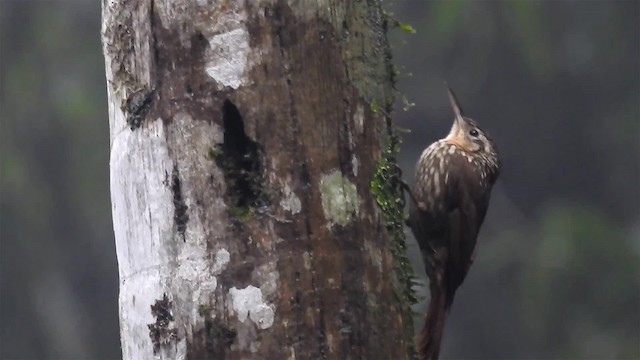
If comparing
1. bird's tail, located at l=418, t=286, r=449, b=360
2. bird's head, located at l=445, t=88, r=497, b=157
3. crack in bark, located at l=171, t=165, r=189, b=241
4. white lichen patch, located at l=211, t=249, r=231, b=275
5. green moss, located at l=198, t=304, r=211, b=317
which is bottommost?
bird's tail, located at l=418, t=286, r=449, b=360

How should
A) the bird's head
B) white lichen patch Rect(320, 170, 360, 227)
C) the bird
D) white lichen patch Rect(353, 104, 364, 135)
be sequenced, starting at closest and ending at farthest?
white lichen patch Rect(320, 170, 360, 227) → white lichen patch Rect(353, 104, 364, 135) → the bird → the bird's head

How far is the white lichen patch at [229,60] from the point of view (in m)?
4.56

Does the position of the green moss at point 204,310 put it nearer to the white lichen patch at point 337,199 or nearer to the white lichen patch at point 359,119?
the white lichen patch at point 337,199

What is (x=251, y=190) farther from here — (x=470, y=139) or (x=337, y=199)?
(x=470, y=139)

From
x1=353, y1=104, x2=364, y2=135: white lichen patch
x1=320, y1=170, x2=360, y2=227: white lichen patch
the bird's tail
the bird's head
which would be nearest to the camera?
x1=320, y1=170, x2=360, y2=227: white lichen patch

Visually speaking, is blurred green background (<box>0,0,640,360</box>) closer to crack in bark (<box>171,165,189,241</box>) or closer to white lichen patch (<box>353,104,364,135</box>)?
white lichen patch (<box>353,104,364,135</box>)

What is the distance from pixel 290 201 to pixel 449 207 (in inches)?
94.5

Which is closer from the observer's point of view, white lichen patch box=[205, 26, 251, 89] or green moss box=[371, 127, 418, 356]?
white lichen patch box=[205, 26, 251, 89]

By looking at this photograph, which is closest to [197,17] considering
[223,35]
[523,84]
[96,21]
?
[223,35]

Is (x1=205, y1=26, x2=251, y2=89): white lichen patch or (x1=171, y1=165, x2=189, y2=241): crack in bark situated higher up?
(x1=205, y1=26, x2=251, y2=89): white lichen patch

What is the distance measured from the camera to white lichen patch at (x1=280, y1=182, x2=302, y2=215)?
4500mm

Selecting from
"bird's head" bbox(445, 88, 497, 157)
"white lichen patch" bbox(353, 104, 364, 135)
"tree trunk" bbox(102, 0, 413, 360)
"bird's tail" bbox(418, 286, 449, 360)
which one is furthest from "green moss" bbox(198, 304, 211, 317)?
"bird's head" bbox(445, 88, 497, 157)

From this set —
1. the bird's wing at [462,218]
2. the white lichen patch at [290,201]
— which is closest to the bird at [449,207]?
the bird's wing at [462,218]

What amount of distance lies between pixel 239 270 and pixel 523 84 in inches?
508
